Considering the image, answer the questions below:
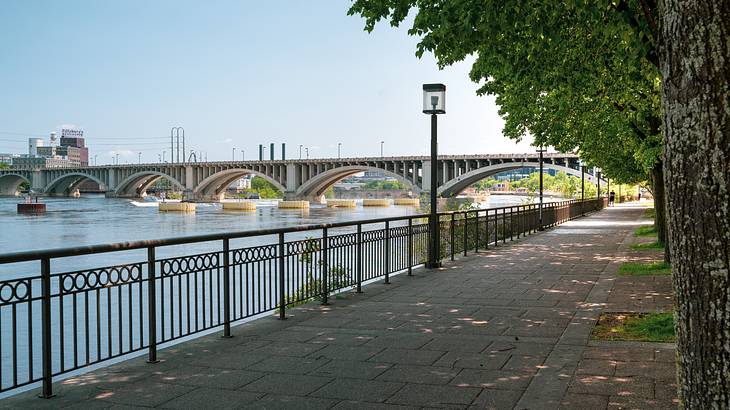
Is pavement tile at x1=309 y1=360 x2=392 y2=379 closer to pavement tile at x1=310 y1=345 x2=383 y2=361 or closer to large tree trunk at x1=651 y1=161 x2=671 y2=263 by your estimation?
pavement tile at x1=310 y1=345 x2=383 y2=361

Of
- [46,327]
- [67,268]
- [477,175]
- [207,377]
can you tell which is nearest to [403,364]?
[207,377]

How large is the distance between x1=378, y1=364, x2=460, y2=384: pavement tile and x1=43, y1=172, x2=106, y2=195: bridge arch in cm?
12327

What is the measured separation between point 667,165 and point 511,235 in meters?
19.2

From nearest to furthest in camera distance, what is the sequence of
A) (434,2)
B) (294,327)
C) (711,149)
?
1. (711,149)
2. (294,327)
3. (434,2)

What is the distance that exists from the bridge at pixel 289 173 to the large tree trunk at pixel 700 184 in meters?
64.1

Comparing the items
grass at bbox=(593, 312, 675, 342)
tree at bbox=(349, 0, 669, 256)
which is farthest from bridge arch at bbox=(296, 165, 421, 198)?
grass at bbox=(593, 312, 675, 342)

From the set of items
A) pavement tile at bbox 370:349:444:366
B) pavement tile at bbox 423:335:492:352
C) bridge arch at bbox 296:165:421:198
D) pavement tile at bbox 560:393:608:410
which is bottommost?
pavement tile at bbox 423:335:492:352

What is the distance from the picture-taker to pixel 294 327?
316 inches

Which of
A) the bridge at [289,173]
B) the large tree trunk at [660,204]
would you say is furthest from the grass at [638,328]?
the bridge at [289,173]

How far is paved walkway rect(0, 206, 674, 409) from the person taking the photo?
5.15 metres

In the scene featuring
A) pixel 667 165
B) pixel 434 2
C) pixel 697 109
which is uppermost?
pixel 434 2

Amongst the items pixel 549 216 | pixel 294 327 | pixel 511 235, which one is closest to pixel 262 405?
pixel 294 327

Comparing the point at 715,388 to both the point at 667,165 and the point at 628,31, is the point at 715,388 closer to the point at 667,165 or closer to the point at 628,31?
the point at 667,165

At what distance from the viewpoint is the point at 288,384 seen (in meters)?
5.55
